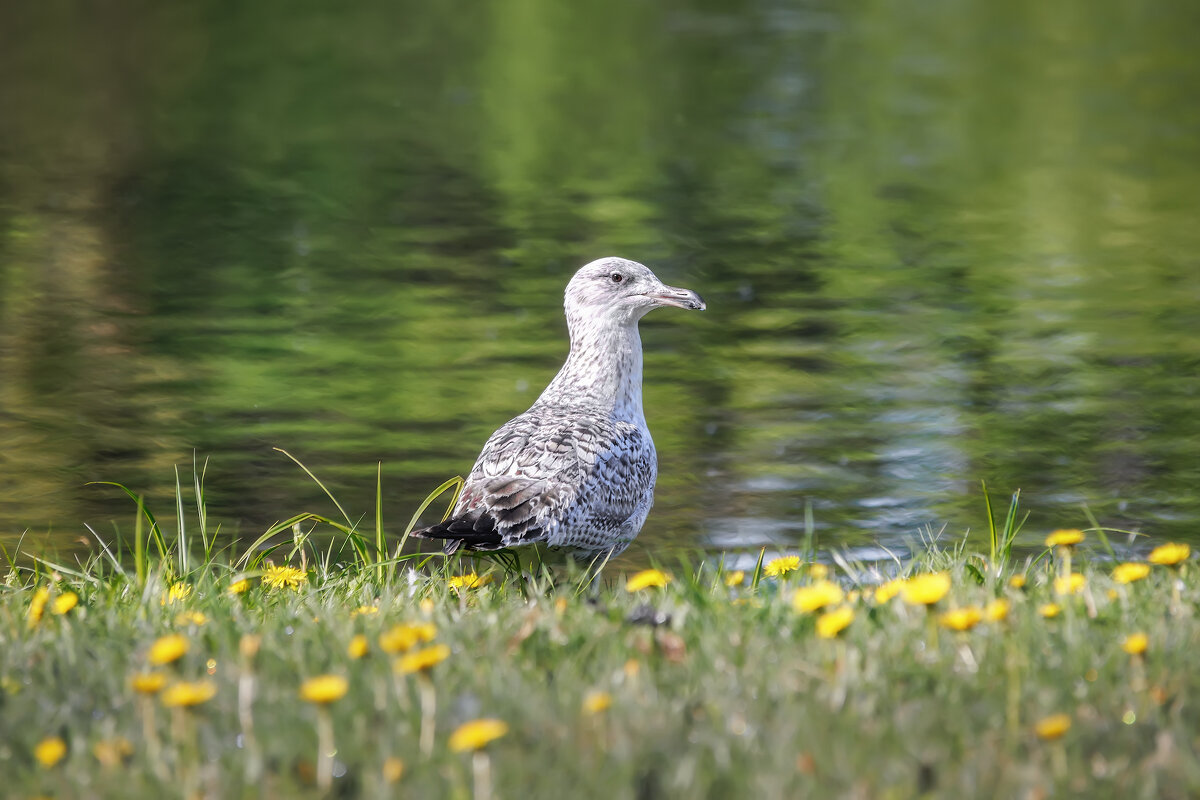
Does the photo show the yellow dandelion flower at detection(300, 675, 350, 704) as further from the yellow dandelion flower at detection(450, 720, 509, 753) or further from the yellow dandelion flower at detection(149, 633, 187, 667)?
the yellow dandelion flower at detection(149, 633, 187, 667)

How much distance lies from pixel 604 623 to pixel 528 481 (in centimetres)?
155

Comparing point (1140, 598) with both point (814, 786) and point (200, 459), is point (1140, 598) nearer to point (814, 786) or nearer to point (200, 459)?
point (814, 786)

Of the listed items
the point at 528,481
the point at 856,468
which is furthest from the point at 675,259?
the point at 528,481

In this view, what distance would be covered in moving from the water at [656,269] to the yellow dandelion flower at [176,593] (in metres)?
3.01

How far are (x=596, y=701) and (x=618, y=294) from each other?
11.2 ft

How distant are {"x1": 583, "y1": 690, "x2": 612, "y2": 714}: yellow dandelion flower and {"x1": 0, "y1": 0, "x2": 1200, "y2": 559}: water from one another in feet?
12.2

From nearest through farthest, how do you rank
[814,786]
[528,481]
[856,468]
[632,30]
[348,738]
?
[814,786], [348,738], [528,481], [856,468], [632,30]

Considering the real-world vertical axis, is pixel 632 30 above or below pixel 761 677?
above

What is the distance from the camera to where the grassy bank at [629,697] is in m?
3.24

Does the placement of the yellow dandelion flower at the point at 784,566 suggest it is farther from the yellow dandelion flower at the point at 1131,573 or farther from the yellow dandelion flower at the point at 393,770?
the yellow dandelion flower at the point at 393,770

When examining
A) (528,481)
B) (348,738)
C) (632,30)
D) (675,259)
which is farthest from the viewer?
(632,30)

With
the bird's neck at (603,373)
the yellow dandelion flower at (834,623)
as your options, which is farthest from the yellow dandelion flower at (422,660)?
the bird's neck at (603,373)

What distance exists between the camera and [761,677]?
12.2ft

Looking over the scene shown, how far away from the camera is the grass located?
127 inches
